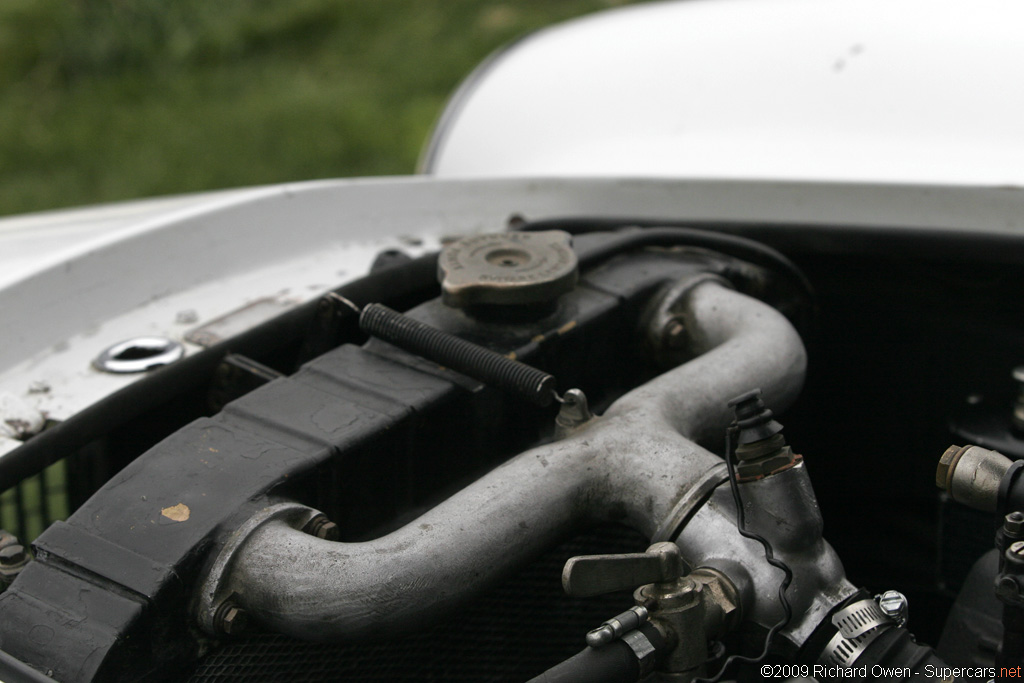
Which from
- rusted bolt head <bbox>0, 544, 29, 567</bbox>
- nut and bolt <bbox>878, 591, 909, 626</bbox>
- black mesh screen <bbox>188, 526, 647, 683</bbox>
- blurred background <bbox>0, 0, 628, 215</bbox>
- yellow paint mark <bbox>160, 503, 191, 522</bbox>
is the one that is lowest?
blurred background <bbox>0, 0, 628, 215</bbox>

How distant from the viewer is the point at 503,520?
758 millimetres

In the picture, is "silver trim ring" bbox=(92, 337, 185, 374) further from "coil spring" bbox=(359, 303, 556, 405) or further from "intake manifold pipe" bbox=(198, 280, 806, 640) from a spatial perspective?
"intake manifold pipe" bbox=(198, 280, 806, 640)

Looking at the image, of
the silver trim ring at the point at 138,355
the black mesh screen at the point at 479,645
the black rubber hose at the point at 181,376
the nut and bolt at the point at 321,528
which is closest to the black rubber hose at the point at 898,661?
the black mesh screen at the point at 479,645

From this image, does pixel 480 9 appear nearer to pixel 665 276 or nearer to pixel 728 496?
pixel 665 276

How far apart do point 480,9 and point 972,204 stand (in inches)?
156

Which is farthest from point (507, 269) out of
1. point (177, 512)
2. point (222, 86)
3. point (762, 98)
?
point (222, 86)

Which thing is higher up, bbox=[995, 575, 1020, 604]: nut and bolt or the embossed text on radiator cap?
the embossed text on radiator cap

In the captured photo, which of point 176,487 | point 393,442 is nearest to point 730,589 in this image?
point 393,442

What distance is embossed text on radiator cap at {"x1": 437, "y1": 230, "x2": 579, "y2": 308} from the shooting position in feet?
3.09

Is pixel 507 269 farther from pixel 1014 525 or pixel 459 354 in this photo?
pixel 1014 525

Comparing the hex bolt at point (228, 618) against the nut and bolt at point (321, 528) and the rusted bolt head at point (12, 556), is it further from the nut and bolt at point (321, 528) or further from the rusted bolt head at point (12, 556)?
the rusted bolt head at point (12, 556)

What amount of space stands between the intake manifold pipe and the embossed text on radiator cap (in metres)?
0.13

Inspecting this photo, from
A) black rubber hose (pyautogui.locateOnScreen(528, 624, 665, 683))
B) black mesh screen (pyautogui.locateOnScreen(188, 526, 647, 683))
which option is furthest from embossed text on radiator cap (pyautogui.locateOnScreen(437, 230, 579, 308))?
black rubber hose (pyautogui.locateOnScreen(528, 624, 665, 683))

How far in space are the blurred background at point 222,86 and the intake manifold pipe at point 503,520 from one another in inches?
115
